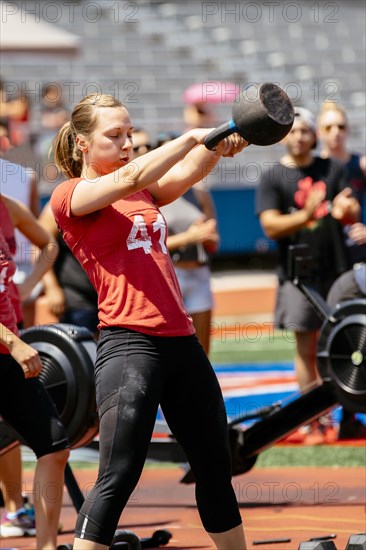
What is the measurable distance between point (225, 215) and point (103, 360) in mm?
13346

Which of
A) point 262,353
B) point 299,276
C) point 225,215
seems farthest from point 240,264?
point 299,276

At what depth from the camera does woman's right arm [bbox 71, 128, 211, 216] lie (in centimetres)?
365

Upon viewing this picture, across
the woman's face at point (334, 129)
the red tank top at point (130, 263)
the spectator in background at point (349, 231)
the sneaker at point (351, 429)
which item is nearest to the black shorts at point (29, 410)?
the red tank top at point (130, 263)

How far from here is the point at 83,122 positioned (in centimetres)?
399

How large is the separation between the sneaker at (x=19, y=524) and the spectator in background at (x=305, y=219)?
2516mm

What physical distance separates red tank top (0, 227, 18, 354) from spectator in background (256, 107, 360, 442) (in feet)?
9.66

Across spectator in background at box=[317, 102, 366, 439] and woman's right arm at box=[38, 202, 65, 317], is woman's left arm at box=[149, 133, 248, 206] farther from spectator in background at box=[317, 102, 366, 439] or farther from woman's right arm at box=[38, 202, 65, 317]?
woman's right arm at box=[38, 202, 65, 317]

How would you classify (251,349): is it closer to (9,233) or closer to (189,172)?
(9,233)

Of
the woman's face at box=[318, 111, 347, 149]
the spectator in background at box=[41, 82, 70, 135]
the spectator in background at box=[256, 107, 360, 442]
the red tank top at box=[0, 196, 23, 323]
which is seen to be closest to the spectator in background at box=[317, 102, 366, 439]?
the woman's face at box=[318, 111, 347, 149]

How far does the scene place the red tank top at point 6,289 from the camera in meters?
4.53

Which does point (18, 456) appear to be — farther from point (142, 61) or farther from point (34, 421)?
point (142, 61)

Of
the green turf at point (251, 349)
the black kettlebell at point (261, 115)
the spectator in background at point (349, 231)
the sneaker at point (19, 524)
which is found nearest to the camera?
the black kettlebell at point (261, 115)

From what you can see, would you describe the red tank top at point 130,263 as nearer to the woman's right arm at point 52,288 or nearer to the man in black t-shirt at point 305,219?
the woman's right arm at point 52,288

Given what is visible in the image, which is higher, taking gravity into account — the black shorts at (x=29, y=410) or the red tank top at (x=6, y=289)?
the red tank top at (x=6, y=289)
